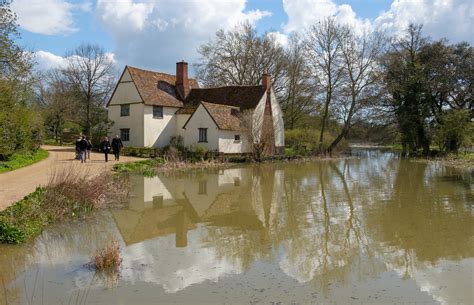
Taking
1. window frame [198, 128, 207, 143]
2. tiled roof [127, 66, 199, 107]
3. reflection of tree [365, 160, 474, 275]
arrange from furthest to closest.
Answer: tiled roof [127, 66, 199, 107]
window frame [198, 128, 207, 143]
reflection of tree [365, 160, 474, 275]

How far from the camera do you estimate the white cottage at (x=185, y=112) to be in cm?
3419

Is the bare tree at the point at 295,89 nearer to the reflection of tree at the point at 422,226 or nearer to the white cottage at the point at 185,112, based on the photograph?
the white cottage at the point at 185,112

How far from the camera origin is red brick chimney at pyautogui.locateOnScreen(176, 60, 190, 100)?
4050 centimetres

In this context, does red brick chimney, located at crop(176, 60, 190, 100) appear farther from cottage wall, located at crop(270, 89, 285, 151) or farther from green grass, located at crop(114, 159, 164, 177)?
green grass, located at crop(114, 159, 164, 177)

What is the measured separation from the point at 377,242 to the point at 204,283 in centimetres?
448

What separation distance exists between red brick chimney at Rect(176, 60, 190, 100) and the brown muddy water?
25.0m

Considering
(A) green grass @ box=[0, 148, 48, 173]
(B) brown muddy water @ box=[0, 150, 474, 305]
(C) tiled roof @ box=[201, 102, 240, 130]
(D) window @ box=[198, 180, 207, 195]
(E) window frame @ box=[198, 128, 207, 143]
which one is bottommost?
(B) brown muddy water @ box=[0, 150, 474, 305]

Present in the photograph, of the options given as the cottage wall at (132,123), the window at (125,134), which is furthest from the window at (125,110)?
the window at (125,134)

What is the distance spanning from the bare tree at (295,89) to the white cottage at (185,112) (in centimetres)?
651

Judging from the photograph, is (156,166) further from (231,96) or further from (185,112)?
(231,96)

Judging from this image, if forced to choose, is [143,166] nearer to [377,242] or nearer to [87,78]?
[377,242]

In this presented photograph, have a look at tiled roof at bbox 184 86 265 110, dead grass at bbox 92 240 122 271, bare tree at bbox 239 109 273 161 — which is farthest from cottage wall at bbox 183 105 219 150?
dead grass at bbox 92 240 122 271

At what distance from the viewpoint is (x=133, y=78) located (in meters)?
36.9

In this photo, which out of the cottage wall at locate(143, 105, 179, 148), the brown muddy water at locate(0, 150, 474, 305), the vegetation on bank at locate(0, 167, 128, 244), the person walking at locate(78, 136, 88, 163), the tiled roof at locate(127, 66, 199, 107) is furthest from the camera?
the tiled roof at locate(127, 66, 199, 107)
